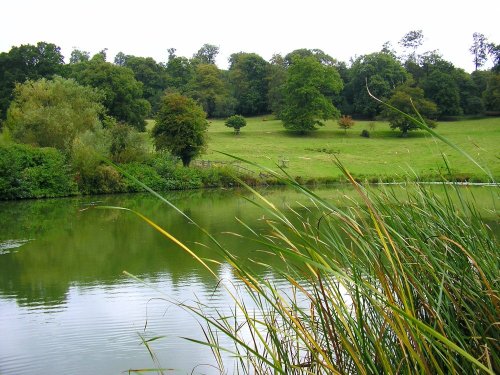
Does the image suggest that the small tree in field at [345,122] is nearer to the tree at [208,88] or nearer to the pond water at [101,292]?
the tree at [208,88]

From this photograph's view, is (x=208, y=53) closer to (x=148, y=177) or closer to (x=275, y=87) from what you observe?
(x=275, y=87)

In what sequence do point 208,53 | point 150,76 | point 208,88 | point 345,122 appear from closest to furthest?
point 345,122
point 208,88
point 150,76
point 208,53

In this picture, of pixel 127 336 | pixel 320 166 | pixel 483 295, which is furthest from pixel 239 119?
pixel 483 295

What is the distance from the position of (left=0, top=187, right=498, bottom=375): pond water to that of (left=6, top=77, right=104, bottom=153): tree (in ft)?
38.4

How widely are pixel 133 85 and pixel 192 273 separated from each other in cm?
4154

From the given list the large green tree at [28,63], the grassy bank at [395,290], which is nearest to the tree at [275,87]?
the large green tree at [28,63]

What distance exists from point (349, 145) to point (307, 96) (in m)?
8.21

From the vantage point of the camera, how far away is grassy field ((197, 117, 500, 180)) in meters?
39.1

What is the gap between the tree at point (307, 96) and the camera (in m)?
55.6

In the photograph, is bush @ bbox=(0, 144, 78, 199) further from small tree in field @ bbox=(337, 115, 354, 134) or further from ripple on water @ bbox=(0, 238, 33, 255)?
small tree in field @ bbox=(337, 115, 354, 134)

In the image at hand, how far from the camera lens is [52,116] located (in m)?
34.5

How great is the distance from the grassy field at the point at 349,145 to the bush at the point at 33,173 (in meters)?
8.88

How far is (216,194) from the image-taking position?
113 feet

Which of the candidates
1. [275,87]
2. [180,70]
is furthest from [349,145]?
[180,70]
